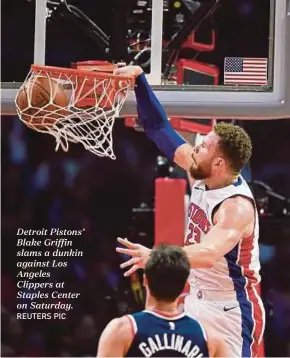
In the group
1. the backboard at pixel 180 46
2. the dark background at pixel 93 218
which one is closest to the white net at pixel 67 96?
the backboard at pixel 180 46

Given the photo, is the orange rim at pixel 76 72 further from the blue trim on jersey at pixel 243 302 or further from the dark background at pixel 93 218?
the dark background at pixel 93 218

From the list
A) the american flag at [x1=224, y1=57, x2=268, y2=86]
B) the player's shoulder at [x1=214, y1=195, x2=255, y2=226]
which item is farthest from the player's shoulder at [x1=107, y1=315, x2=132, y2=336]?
the american flag at [x1=224, y1=57, x2=268, y2=86]

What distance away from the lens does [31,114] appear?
3.88 m

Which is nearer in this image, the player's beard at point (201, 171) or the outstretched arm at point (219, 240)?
the outstretched arm at point (219, 240)

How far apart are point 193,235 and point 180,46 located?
1.94 metres

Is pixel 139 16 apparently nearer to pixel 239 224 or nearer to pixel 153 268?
pixel 239 224

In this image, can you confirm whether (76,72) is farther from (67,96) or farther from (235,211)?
(235,211)

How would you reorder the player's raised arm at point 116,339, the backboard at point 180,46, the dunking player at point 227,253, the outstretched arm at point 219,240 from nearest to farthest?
1. the player's raised arm at point 116,339
2. the outstretched arm at point 219,240
3. the dunking player at point 227,253
4. the backboard at point 180,46

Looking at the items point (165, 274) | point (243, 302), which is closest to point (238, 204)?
point (243, 302)

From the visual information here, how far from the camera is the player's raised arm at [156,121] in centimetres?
389

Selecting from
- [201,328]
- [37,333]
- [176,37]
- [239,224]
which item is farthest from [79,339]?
[201,328]

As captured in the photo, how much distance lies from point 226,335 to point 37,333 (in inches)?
129

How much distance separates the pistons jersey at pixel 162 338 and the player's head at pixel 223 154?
1.15 m

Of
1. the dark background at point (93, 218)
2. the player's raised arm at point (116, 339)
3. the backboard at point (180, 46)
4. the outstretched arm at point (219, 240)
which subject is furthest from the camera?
the dark background at point (93, 218)
